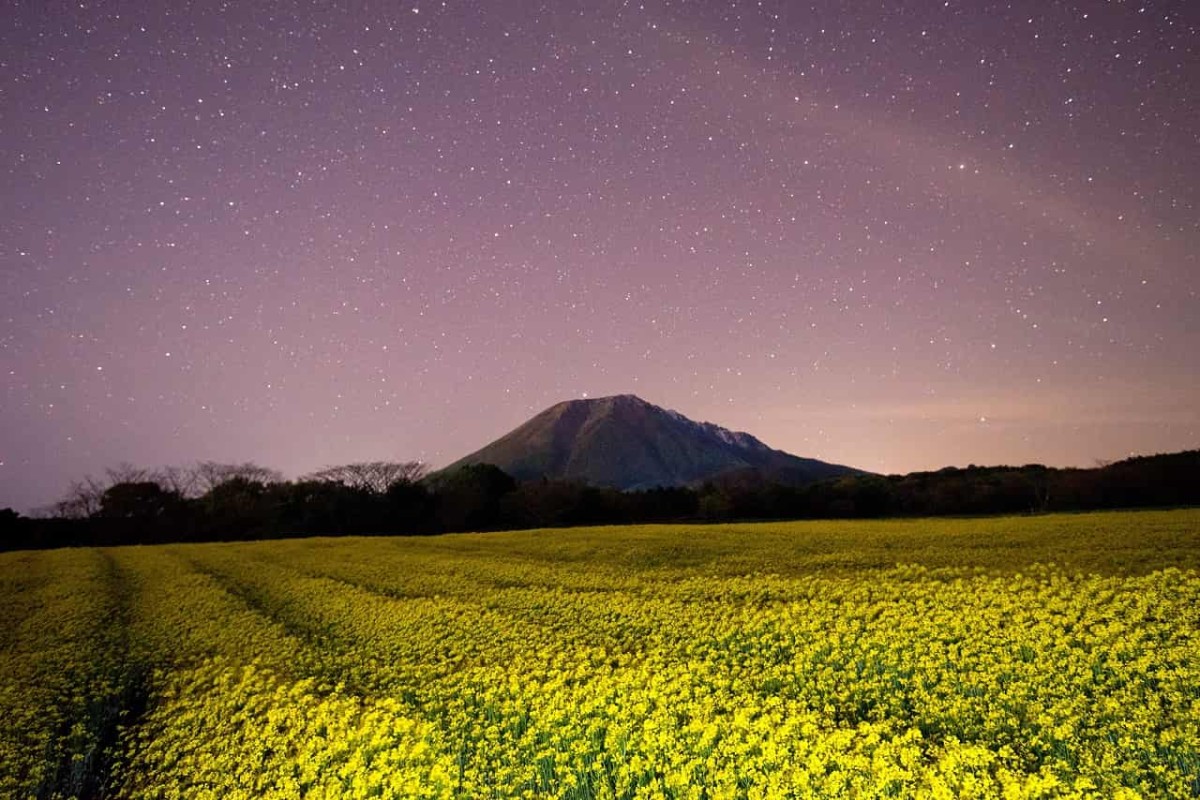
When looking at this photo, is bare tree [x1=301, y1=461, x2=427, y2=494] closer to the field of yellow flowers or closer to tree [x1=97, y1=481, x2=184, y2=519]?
tree [x1=97, y1=481, x2=184, y2=519]

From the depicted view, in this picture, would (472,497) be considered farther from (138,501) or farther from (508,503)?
(138,501)

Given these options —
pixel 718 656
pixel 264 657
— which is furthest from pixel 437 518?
pixel 718 656

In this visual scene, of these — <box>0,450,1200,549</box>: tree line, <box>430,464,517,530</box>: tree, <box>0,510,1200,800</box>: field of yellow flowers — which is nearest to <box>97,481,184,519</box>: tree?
<box>0,450,1200,549</box>: tree line

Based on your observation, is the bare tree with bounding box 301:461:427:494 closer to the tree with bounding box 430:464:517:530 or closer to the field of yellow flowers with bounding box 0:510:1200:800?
the tree with bounding box 430:464:517:530

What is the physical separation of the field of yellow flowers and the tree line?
154 feet

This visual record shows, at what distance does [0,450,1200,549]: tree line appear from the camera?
6725 centimetres

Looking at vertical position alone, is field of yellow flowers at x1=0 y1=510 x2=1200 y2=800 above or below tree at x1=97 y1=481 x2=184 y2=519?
below

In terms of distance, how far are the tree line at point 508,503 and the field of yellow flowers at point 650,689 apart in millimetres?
46812

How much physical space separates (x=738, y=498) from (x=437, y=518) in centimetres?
3318

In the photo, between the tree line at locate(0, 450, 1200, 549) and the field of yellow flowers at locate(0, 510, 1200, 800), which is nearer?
the field of yellow flowers at locate(0, 510, 1200, 800)

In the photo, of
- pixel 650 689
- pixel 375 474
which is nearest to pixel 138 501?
pixel 375 474

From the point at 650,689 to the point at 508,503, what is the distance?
6990 centimetres

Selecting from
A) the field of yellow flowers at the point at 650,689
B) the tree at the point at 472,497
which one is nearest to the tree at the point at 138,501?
the tree at the point at 472,497

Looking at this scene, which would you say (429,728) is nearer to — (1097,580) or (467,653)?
(467,653)
